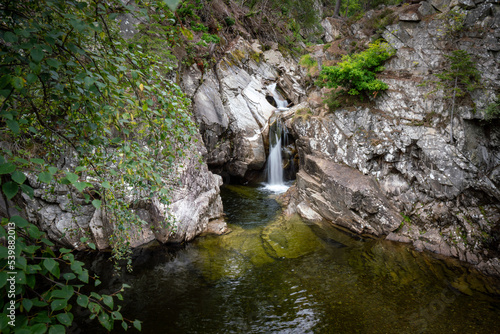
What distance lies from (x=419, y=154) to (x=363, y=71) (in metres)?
4.36

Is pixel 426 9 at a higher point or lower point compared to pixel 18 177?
higher

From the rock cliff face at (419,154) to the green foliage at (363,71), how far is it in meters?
0.60

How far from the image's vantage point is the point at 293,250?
29.3 ft

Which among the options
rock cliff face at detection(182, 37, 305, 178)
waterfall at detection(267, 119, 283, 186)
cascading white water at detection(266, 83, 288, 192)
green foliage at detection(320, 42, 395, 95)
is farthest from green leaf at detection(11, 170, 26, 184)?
waterfall at detection(267, 119, 283, 186)

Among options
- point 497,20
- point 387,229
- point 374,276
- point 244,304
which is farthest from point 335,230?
point 497,20

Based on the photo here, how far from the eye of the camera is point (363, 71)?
10945mm

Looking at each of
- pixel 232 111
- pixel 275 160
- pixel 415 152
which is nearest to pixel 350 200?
pixel 415 152

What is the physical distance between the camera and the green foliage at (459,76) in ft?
29.2

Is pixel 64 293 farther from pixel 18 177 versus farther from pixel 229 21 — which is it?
pixel 229 21

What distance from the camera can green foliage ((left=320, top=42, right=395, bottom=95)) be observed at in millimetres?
10625

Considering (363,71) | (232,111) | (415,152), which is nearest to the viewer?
(415,152)

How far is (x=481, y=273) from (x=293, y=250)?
19.1 ft

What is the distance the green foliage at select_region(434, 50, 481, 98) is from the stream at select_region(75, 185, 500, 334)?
6309 millimetres

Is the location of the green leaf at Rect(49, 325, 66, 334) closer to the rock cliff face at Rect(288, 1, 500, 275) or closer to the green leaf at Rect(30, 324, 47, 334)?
the green leaf at Rect(30, 324, 47, 334)
